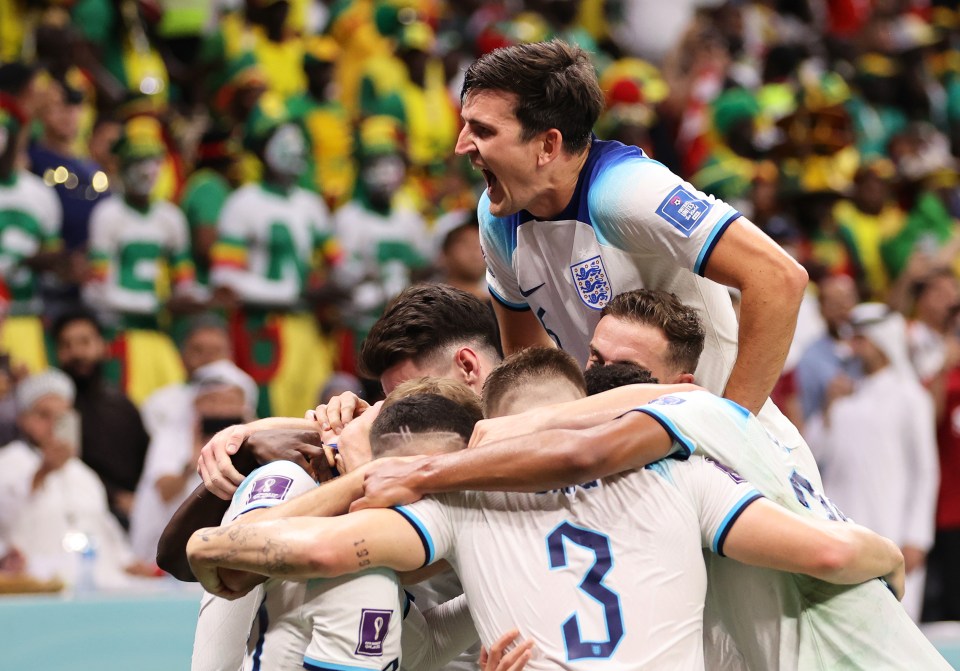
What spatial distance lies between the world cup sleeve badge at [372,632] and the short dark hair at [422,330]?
97 cm

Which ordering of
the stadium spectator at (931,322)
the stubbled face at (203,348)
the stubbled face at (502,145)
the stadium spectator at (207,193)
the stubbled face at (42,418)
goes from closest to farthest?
the stubbled face at (502,145)
the stubbled face at (42,418)
the stubbled face at (203,348)
the stadium spectator at (931,322)
the stadium spectator at (207,193)

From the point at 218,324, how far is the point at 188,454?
1.01m

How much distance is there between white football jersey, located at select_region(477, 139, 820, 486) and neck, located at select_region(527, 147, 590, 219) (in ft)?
0.05

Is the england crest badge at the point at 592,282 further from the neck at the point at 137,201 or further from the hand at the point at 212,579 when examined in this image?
the neck at the point at 137,201

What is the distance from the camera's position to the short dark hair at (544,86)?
330cm

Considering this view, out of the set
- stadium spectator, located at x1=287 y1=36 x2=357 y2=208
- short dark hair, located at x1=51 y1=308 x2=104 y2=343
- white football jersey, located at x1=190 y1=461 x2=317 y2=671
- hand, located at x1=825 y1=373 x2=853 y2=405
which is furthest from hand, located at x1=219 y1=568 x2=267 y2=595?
stadium spectator, located at x1=287 y1=36 x2=357 y2=208

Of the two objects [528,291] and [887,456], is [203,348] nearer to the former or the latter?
[887,456]

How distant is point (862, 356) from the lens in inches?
302

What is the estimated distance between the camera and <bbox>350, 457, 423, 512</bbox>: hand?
8.61ft

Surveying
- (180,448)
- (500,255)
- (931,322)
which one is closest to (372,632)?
(500,255)

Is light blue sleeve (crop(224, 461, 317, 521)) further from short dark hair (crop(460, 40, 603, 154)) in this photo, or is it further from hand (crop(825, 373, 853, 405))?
hand (crop(825, 373, 853, 405))

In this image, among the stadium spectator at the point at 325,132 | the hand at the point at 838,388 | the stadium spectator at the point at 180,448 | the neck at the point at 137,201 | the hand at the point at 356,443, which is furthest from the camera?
the stadium spectator at the point at 325,132

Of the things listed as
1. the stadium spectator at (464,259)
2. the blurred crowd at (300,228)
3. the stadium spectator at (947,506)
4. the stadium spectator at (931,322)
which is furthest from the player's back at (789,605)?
the stadium spectator at (931,322)

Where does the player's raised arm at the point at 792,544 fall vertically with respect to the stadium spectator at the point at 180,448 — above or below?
above
